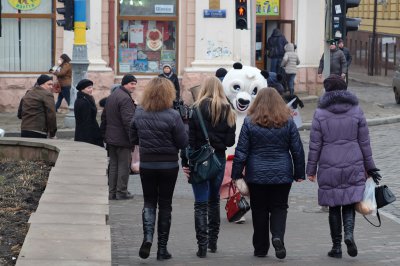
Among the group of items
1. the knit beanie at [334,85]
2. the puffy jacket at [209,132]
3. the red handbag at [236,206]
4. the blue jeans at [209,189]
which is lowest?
the red handbag at [236,206]

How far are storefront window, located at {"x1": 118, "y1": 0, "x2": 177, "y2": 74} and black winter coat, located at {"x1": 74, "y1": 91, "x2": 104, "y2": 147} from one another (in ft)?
45.6

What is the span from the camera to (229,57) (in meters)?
28.3

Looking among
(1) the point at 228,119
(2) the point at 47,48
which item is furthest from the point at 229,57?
(1) the point at 228,119

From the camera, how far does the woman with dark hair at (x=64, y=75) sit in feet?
85.3

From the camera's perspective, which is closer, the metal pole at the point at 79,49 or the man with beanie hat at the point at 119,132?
the man with beanie hat at the point at 119,132

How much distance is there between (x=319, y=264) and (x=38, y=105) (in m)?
6.77

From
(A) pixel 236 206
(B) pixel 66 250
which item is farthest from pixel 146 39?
(B) pixel 66 250

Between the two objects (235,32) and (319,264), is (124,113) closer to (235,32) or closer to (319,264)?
(319,264)

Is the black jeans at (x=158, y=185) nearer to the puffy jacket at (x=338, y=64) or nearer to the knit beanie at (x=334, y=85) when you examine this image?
the knit beanie at (x=334, y=85)

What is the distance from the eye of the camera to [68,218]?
7520 mm

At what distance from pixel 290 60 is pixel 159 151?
2021 cm

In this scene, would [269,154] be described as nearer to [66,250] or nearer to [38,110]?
[66,250]

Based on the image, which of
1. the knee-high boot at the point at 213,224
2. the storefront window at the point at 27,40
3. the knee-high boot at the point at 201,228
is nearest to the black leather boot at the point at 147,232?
the knee-high boot at the point at 201,228

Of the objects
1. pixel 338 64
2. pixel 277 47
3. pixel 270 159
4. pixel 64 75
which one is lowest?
pixel 64 75
